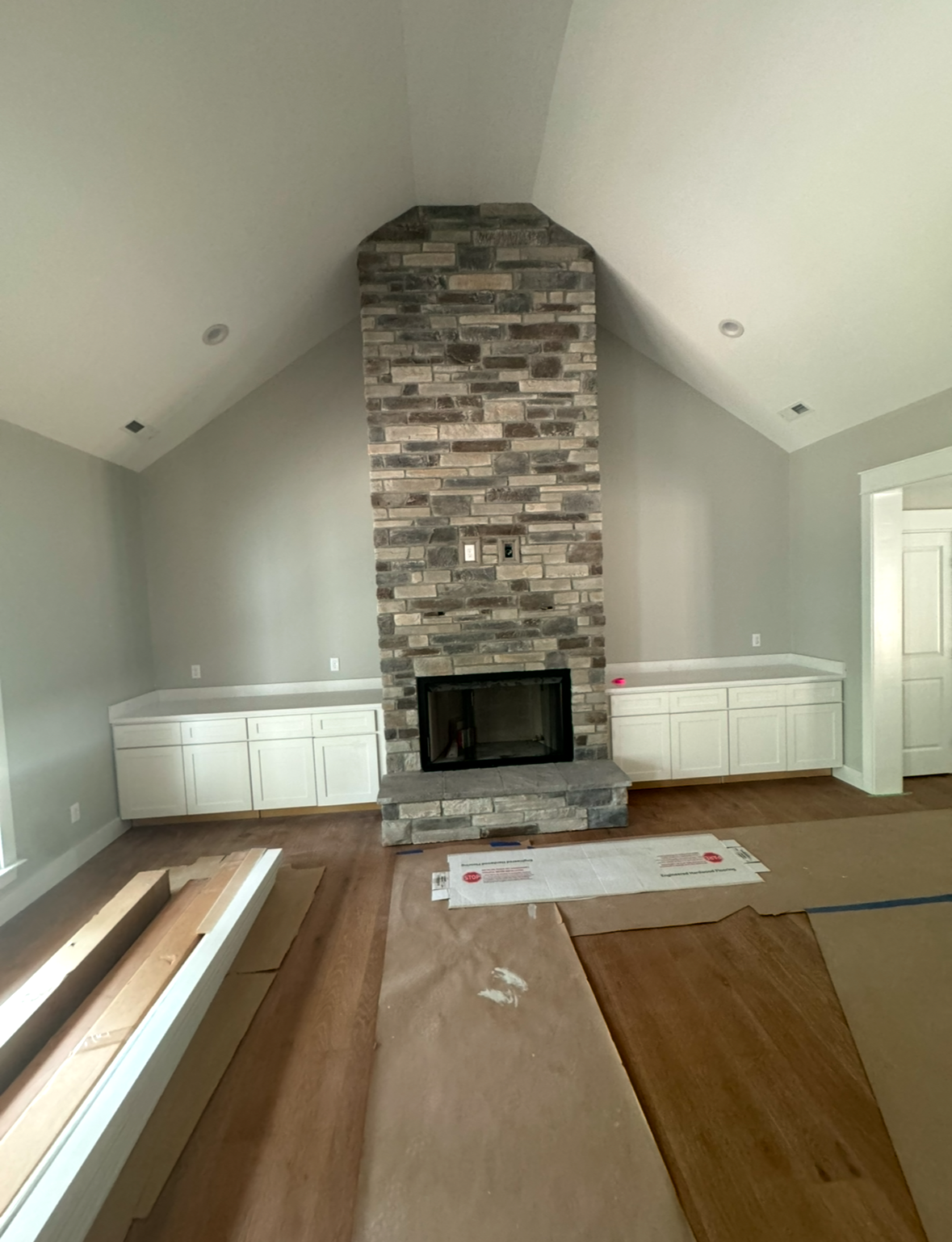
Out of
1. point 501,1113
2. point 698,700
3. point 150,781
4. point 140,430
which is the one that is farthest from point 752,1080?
point 140,430

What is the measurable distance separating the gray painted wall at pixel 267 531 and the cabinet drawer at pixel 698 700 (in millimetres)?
2403

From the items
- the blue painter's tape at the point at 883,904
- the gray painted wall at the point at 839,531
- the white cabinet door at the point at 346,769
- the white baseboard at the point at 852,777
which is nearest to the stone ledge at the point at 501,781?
the white cabinet door at the point at 346,769

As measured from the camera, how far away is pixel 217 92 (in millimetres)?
2057

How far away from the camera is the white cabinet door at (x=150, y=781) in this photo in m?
3.54

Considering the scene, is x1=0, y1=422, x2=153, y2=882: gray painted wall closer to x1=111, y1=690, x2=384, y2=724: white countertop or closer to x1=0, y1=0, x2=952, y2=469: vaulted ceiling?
x1=111, y1=690, x2=384, y2=724: white countertop

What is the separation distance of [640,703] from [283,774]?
2547 millimetres

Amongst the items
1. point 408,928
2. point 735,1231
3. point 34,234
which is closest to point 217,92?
point 34,234

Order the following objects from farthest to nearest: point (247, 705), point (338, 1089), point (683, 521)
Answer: point (683, 521), point (247, 705), point (338, 1089)

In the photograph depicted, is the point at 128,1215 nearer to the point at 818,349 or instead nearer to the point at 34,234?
the point at 34,234

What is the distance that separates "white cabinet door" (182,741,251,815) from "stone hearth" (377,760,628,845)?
1.06 metres

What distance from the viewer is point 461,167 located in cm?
305

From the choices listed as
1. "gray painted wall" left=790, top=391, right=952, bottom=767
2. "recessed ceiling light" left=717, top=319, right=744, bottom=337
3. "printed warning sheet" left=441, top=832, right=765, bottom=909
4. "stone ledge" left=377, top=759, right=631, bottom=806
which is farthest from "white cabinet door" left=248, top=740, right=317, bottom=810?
"recessed ceiling light" left=717, top=319, right=744, bottom=337

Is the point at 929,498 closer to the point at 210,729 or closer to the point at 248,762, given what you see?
the point at 248,762

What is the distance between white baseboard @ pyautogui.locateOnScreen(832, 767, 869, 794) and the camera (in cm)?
363
